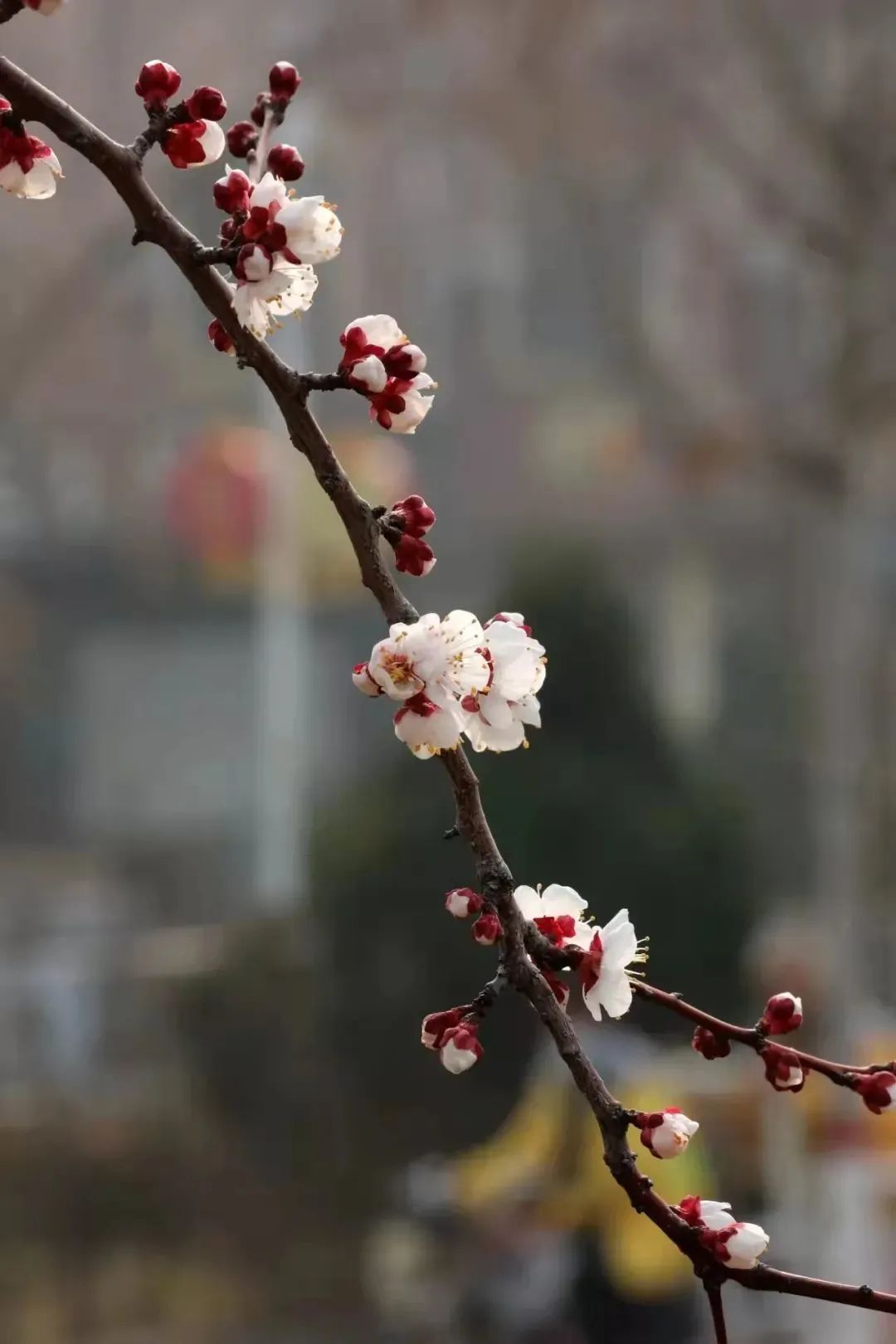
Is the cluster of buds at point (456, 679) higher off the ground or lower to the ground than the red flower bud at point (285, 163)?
lower

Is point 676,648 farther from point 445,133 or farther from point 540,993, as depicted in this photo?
point 540,993

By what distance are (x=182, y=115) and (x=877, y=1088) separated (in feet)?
0.85

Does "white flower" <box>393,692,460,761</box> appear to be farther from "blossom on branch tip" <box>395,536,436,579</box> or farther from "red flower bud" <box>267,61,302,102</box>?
"red flower bud" <box>267,61,302,102</box>

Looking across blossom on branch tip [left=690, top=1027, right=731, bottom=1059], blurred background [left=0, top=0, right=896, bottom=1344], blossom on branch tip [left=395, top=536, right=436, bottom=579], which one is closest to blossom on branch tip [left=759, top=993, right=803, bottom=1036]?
blossom on branch tip [left=690, top=1027, right=731, bottom=1059]

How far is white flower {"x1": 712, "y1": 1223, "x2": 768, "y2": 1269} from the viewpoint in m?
0.30

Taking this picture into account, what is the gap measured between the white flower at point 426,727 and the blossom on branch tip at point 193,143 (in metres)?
0.14

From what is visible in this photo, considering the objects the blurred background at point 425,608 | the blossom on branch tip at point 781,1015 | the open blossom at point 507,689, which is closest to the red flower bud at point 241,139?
the open blossom at point 507,689

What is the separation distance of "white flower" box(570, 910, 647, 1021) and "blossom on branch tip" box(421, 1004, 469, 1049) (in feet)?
0.09

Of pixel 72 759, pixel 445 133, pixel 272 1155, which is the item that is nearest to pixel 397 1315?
pixel 272 1155

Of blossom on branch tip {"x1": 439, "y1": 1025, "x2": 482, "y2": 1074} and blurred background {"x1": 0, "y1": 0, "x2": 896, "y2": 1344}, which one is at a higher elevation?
blurred background {"x1": 0, "y1": 0, "x2": 896, "y2": 1344}

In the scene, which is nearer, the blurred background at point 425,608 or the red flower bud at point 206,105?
the red flower bud at point 206,105

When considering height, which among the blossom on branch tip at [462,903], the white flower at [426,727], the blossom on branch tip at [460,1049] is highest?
the white flower at [426,727]

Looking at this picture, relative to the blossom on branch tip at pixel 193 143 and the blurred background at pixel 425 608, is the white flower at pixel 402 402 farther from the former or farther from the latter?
the blurred background at pixel 425 608

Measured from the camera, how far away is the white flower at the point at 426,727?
1.01ft
